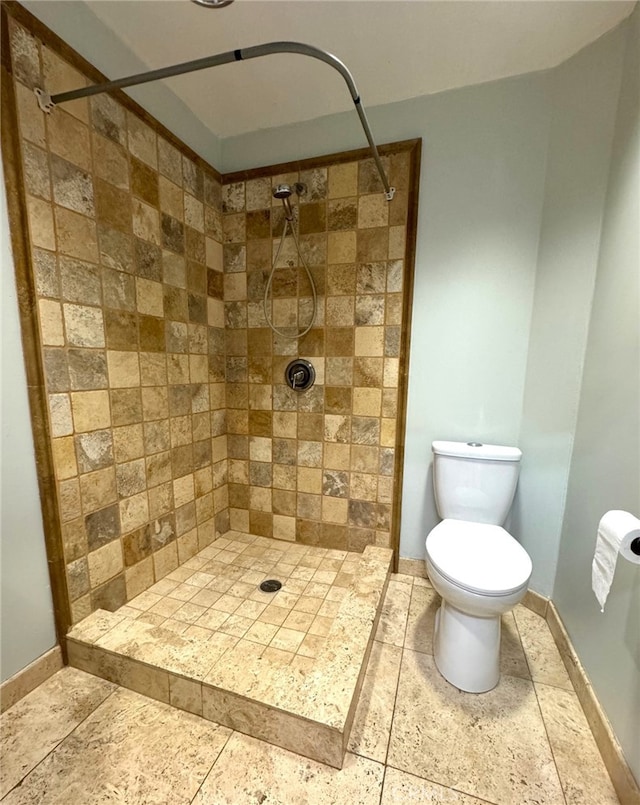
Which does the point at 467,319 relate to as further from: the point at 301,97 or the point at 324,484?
the point at 301,97

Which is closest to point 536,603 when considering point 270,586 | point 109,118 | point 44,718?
point 270,586

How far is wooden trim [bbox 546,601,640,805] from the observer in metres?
0.84

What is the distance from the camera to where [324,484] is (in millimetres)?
1851

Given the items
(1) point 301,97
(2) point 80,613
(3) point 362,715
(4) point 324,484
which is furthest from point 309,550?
A: (1) point 301,97

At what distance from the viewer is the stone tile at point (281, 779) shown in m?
0.85

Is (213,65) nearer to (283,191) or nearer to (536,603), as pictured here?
(283,191)

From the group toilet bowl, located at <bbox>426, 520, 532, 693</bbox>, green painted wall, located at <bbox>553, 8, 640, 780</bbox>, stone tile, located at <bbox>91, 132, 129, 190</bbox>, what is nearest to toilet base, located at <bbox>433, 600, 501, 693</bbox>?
toilet bowl, located at <bbox>426, 520, 532, 693</bbox>

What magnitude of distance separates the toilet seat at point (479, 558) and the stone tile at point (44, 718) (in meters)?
1.25

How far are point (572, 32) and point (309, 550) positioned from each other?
2.51 meters

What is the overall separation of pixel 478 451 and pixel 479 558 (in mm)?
460

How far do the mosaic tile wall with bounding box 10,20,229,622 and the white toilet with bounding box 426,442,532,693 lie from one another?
48.8 inches

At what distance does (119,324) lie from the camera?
52.2 inches

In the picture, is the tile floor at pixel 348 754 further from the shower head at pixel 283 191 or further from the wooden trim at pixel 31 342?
the shower head at pixel 283 191

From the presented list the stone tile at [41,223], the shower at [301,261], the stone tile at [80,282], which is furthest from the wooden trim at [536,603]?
the stone tile at [41,223]
